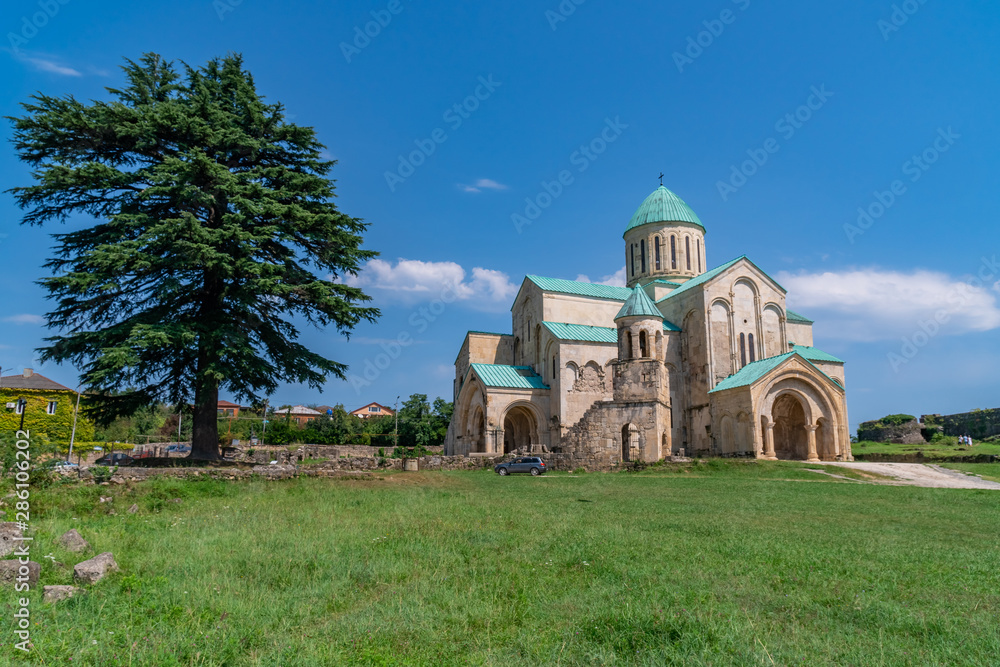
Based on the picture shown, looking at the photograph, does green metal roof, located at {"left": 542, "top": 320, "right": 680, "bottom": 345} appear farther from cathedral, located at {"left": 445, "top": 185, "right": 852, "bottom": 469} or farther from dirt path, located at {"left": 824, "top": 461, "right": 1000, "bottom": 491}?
dirt path, located at {"left": 824, "top": 461, "right": 1000, "bottom": 491}

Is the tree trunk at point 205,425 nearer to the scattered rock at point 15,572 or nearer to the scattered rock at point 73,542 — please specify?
the scattered rock at point 73,542

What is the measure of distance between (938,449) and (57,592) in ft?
137

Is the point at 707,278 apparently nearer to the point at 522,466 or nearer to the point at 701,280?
the point at 701,280

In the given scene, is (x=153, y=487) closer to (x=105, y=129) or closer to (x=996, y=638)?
(x=105, y=129)

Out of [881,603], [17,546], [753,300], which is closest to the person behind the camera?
[881,603]

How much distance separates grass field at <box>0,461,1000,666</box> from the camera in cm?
426

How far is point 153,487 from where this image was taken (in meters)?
12.5

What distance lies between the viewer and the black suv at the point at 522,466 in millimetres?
23594

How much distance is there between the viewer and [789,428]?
103ft

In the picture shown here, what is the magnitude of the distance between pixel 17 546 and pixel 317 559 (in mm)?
2986

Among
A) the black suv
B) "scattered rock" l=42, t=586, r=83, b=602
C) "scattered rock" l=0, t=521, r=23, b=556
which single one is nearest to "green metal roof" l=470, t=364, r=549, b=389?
the black suv

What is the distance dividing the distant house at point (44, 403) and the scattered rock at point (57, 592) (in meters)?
28.8

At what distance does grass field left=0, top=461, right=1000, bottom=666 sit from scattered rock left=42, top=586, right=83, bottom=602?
0.21 meters

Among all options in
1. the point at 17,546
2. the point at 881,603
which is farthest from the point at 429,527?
the point at 881,603
